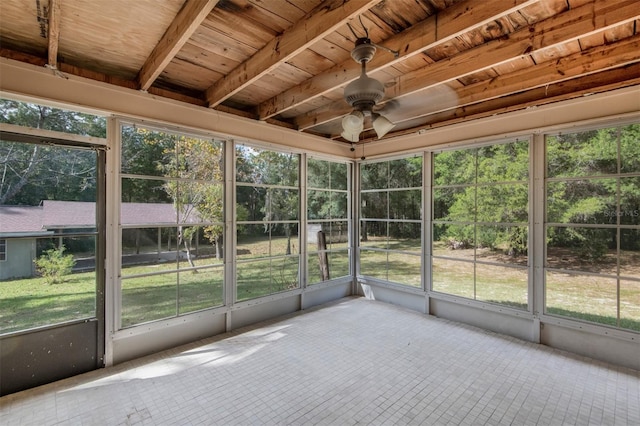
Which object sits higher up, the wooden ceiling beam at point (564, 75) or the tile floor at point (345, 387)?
the wooden ceiling beam at point (564, 75)

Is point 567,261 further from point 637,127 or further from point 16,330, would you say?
point 16,330

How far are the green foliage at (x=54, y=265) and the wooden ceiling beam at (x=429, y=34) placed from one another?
2758 millimetres

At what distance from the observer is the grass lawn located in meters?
2.47

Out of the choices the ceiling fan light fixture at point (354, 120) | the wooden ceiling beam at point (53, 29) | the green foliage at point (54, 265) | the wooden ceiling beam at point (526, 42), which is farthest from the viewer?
the green foliage at point (54, 265)

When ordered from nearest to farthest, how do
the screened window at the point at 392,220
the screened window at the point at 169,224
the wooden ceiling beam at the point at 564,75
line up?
the wooden ceiling beam at the point at 564,75, the screened window at the point at 169,224, the screened window at the point at 392,220

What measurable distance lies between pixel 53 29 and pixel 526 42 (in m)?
3.25

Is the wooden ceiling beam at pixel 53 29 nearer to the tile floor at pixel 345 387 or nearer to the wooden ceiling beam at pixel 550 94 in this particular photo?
the tile floor at pixel 345 387

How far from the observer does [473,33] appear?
2.20m

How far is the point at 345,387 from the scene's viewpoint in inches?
93.2

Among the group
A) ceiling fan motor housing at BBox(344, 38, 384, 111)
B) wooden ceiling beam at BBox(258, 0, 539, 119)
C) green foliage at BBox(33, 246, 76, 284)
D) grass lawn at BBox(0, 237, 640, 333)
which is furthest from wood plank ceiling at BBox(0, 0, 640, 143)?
grass lawn at BBox(0, 237, 640, 333)

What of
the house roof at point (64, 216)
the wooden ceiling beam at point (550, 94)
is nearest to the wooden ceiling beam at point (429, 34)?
the wooden ceiling beam at point (550, 94)

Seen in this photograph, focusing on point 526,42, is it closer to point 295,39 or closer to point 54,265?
point 295,39

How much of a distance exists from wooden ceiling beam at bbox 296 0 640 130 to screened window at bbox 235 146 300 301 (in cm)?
191

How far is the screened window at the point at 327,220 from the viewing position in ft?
15.0
